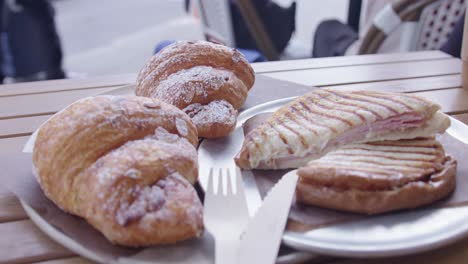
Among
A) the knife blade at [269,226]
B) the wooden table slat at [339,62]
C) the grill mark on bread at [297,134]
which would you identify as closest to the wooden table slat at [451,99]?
the wooden table slat at [339,62]

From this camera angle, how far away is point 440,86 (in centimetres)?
153

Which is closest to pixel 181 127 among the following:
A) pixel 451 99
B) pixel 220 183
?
pixel 220 183

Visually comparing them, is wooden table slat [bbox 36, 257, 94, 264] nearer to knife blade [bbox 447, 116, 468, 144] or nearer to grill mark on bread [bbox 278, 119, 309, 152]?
grill mark on bread [bbox 278, 119, 309, 152]

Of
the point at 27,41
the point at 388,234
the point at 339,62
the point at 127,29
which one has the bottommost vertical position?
the point at 127,29

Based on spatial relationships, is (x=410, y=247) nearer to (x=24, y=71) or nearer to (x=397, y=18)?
(x=397, y=18)

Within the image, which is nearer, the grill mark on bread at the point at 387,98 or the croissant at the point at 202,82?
the grill mark on bread at the point at 387,98

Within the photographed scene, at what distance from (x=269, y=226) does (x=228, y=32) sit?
2.43 metres

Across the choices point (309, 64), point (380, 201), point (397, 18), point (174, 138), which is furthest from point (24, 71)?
point (380, 201)

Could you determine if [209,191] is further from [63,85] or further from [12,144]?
[63,85]

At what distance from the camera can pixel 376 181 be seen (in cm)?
78

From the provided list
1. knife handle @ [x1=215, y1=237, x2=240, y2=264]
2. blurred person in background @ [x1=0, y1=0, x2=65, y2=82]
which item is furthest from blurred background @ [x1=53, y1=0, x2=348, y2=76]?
knife handle @ [x1=215, y1=237, x2=240, y2=264]

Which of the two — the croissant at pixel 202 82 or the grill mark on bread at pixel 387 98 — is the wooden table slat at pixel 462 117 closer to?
the grill mark on bread at pixel 387 98

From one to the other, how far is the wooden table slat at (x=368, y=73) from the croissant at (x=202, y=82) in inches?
13.1

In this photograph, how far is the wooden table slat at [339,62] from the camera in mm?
1738
